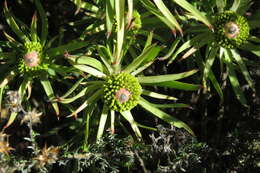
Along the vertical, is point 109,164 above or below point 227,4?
below

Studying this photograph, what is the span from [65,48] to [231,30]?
91 centimetres

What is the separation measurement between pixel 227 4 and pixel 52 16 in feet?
4.16

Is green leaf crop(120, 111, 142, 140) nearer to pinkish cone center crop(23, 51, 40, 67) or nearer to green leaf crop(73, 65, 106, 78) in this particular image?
green leaf crop(73, 65, 106, 78)

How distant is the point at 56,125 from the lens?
8.74 ft

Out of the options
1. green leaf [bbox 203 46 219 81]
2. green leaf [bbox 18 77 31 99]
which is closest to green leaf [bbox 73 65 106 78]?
green leaf [bbox 18 77 31 99]

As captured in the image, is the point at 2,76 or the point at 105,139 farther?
the point at 2,76

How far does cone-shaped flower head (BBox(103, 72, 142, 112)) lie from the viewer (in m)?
1.92

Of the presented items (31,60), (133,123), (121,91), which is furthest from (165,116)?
(31,60)

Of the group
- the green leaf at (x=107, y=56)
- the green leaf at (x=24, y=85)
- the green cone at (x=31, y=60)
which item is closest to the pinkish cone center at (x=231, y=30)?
the green leaf at (x=107, y=56)

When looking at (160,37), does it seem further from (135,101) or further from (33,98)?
(33,98)

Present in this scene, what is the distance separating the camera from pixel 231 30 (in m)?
1.97

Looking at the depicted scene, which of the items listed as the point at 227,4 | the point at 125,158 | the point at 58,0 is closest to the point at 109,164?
the point at 125,158

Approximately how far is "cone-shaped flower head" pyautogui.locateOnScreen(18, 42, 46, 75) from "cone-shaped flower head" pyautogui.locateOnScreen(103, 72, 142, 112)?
15.3 inches

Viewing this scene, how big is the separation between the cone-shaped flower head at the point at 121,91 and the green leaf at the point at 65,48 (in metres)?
0.24
